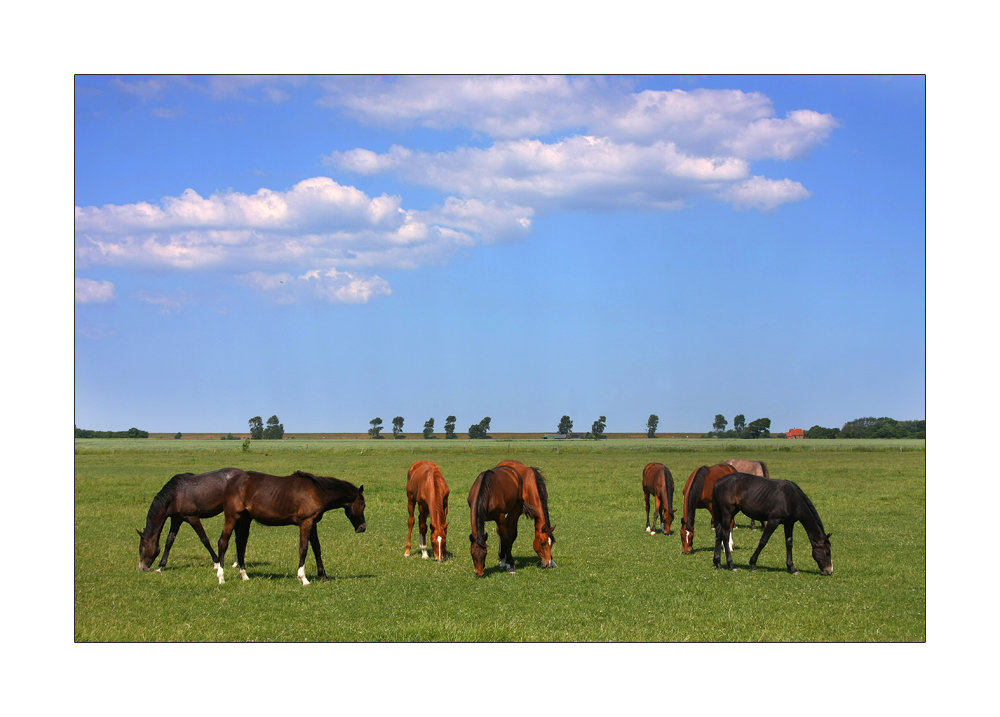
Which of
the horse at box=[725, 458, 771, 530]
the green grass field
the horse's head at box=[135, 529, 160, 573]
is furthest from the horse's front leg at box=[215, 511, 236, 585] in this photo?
the horse at box=[725, 458, 771, 530]

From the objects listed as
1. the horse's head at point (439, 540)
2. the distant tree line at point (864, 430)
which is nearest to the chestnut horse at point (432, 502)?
the horse's head at point (439, 540)

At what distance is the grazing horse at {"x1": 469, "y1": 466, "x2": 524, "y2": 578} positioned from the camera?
15.3m

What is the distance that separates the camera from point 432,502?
1830cm

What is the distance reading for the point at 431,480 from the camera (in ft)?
61.4

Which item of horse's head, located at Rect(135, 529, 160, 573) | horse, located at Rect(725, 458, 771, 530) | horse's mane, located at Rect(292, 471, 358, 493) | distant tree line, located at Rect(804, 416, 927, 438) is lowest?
distant tree line, located at Rect(804, 416, 927, 438)

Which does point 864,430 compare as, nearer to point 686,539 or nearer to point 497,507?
point 686,539

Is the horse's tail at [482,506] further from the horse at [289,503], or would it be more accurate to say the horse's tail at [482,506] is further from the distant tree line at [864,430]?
the distant tree line at [864,430]

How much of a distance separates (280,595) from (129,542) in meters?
9.95

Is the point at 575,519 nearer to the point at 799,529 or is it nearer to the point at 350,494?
the point at 799,529

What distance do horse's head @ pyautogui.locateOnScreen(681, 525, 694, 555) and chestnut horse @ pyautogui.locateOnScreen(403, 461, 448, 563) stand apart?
21.4 ft

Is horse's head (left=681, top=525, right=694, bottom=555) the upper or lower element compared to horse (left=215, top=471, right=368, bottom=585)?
lower

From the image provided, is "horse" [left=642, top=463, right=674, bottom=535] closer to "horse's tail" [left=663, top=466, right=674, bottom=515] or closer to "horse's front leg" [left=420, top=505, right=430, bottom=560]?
"horse's tail" [left=663, top=466, right=674, bottom=515]

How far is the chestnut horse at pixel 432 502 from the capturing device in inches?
707
